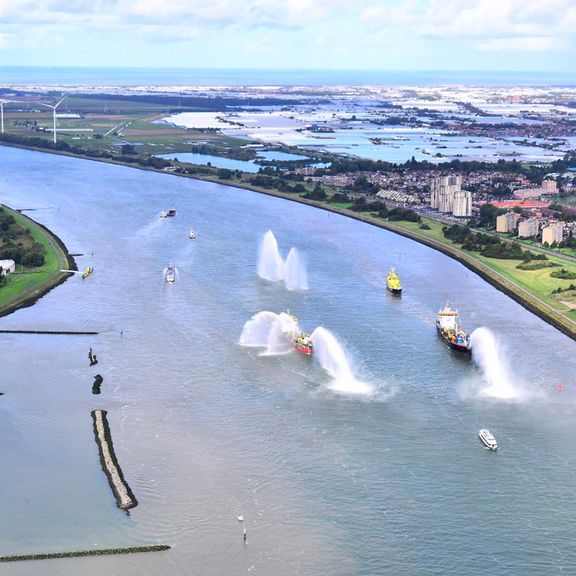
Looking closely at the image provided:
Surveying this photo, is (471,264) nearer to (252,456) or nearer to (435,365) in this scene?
(435,365)

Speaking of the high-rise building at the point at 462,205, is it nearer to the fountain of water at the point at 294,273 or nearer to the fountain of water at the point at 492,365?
the fountain of water at the point at 294,273

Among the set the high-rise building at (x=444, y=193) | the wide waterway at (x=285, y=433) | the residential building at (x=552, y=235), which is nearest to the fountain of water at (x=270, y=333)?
the wide waterway at (x=285, y=433)

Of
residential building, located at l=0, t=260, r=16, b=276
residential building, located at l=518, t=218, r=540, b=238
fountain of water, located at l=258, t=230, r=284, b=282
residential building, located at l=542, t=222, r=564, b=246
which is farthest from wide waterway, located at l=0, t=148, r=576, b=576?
residential building, located at l=518, t=218, r=540, b=238

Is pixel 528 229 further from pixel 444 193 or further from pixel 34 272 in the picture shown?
pixel 34 272

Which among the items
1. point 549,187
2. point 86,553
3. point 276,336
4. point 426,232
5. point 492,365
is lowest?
point 86,553

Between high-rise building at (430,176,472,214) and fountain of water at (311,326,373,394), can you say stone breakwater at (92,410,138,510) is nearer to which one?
fountain of water at (311,326,373,394)

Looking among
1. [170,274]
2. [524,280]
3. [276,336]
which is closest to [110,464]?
[276,336]
